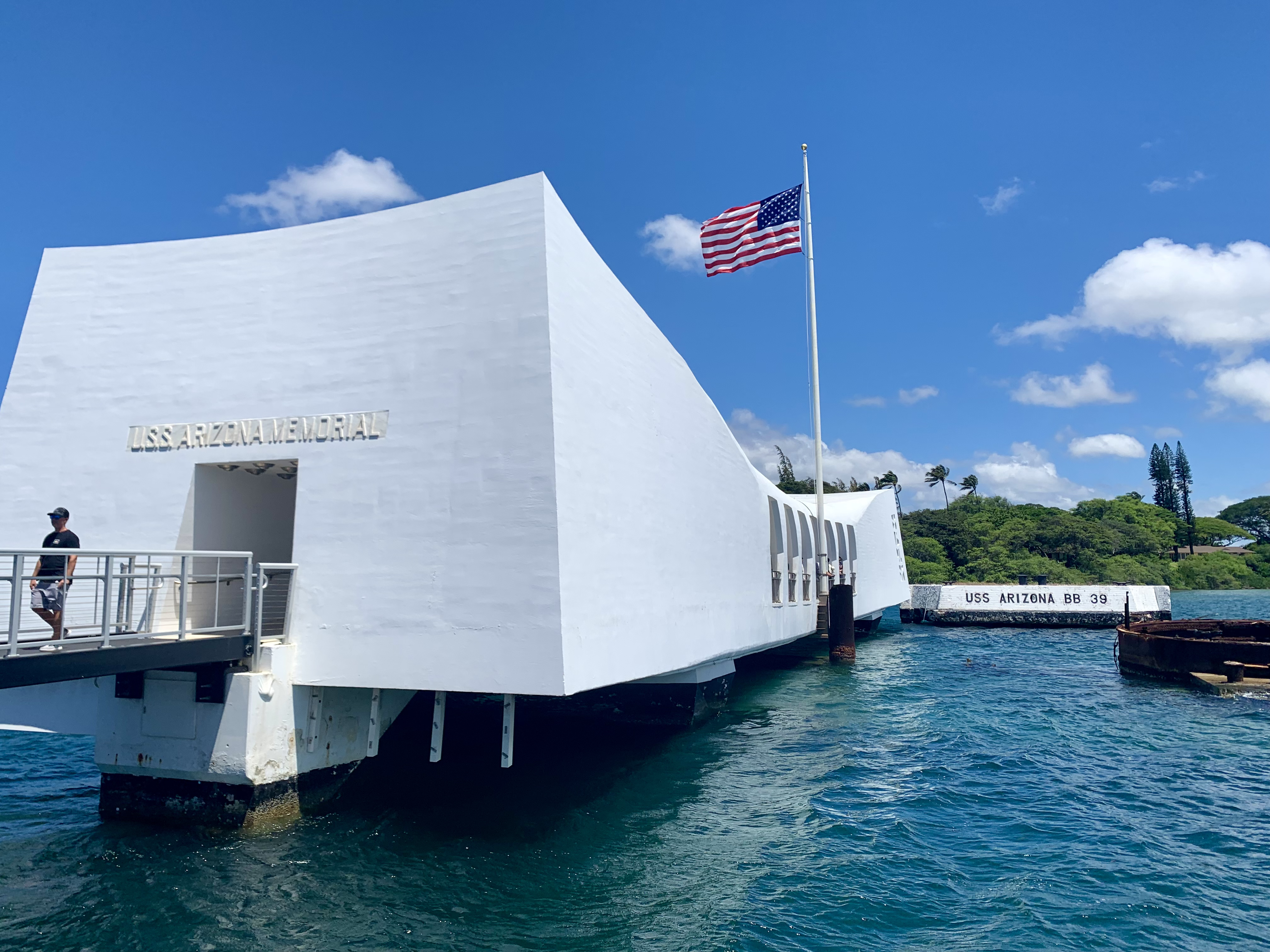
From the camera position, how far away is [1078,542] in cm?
7719

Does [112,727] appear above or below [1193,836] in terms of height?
above

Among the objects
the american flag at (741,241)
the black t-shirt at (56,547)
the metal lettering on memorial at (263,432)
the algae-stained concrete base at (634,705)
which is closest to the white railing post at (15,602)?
the black t-shirt at (56,547)

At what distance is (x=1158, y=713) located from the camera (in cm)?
1838

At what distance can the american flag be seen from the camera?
64.8ft

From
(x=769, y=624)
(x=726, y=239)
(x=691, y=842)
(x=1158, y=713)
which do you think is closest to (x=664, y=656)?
(x=691, y=842)

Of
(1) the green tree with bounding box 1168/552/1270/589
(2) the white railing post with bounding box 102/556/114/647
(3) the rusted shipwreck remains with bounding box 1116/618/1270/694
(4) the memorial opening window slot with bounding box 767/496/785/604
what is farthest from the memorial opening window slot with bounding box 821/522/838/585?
(1) the green tree with bounding box 1168/552/1270/589

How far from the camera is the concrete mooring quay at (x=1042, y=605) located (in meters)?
42.8

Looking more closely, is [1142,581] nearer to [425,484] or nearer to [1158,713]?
[1158,713]

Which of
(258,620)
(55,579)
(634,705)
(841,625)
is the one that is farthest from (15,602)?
(841,625)

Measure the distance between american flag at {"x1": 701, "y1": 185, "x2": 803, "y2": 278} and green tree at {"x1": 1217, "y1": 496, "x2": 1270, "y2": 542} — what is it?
121m

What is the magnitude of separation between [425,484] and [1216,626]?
2736 centimetres

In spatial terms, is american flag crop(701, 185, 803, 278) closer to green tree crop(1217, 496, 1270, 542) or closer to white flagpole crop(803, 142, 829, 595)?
white flagpole crop(803, 142, 829, 595)

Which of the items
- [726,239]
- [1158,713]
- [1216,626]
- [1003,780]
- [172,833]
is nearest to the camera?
[172,833]

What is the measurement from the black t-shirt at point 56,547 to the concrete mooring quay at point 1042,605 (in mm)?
43822
